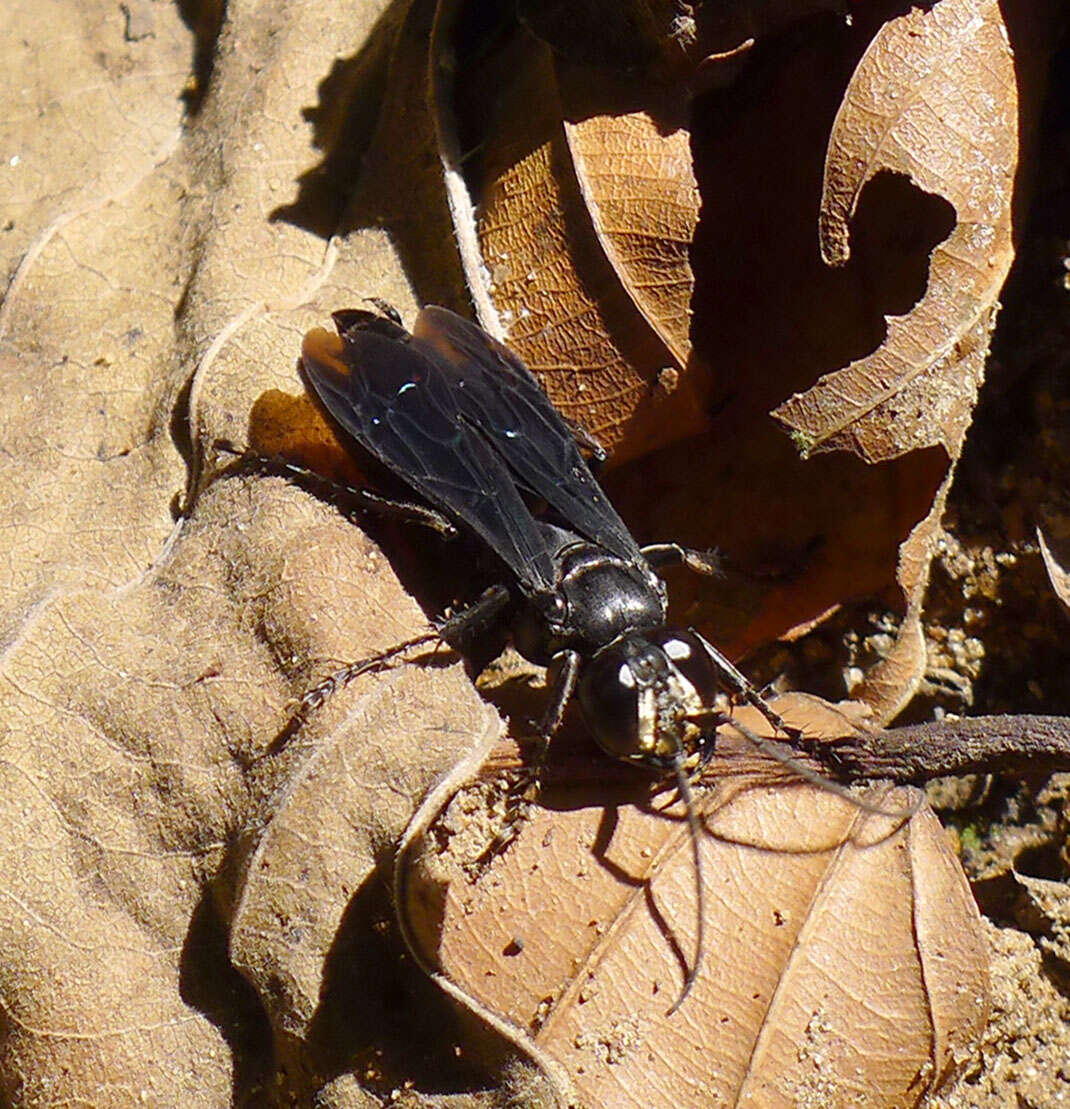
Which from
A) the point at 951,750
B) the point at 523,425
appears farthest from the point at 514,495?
the point at 951,750

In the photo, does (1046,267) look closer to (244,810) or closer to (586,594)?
(586,594)

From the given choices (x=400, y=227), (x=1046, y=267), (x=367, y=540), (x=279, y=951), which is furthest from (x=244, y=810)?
(x=1046, y=267)

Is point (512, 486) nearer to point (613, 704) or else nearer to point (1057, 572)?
point (613, 704)

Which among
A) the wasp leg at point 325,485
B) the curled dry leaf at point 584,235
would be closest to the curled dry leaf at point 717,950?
the wasp leg at point 325,485

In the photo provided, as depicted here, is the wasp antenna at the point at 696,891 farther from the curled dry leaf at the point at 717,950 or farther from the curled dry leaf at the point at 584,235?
the curled dry leaf at the point at 584,235

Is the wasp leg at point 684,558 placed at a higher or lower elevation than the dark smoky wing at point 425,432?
lower

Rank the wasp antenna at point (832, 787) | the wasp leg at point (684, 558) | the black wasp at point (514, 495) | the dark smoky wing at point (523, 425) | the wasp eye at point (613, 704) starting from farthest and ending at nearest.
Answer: the wasp leg at point (684, 558) → the dark smoky wing at point (523, 425) → the black wasp at point (514, 495) → the wasp eye at point (613, 704) → the wasp antenna at point (832, 787)
